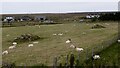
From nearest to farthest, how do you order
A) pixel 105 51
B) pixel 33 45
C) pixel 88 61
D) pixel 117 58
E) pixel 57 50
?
1. pixel 88 61
2. pixel 117 58
3. pixel 105 51
4. pixel 57 50
5. pixel 33 45

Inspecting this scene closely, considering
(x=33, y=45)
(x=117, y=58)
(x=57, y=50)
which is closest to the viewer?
(x=117, y=58)

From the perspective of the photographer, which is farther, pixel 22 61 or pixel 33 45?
pixel 33 45

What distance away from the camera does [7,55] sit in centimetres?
3588

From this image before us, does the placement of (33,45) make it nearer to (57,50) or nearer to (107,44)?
(57,50)

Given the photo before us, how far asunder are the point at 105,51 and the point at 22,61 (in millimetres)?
10033

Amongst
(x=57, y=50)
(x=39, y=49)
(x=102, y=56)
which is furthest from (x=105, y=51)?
(x=39, y=49)

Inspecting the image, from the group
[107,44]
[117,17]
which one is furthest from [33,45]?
[117,17]

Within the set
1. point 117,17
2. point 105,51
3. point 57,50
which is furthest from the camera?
point 117,17

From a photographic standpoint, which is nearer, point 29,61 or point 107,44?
point 29,61

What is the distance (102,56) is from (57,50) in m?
7.52

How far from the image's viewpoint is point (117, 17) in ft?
360

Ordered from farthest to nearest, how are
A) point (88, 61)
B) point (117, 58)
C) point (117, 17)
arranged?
1. point (117, 17)
2. point (117, 58)
3. point (88, 61)

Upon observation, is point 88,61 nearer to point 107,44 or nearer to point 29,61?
point 29,61

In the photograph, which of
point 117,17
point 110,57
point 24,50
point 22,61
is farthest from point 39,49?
point 117,17
